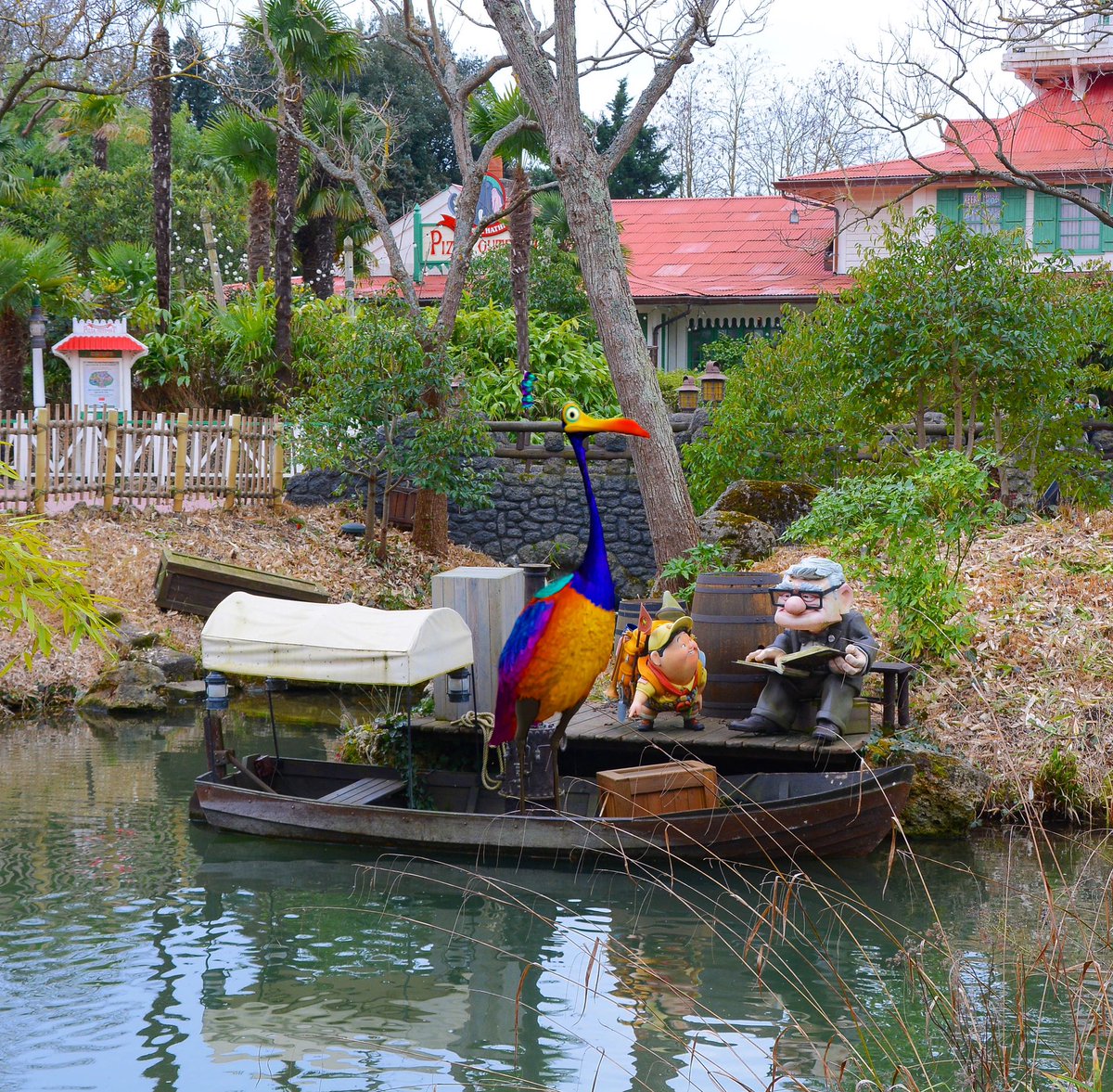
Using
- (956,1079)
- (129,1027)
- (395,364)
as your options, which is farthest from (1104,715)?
(395,364)

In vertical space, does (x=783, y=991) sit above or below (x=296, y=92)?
below

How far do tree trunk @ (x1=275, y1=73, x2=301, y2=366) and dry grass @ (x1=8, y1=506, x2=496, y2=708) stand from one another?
3371 mm

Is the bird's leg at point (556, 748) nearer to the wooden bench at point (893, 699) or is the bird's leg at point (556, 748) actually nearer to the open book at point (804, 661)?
the open book at point (804, 661)

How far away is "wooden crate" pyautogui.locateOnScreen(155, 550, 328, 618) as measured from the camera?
14727mm

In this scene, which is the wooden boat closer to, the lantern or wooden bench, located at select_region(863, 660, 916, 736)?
the lantern

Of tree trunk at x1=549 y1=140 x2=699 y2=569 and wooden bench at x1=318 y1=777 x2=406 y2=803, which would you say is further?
tree trunk at x1=549 y1=140 x2=699 y2=569

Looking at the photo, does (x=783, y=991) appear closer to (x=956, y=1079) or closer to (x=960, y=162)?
(x=956, y=1079)

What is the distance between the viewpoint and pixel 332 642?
8.02 meters

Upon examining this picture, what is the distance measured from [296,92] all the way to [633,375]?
9500 millimetres

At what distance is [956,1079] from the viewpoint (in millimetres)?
4863

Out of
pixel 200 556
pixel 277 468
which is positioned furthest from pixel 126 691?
pixel 277 468

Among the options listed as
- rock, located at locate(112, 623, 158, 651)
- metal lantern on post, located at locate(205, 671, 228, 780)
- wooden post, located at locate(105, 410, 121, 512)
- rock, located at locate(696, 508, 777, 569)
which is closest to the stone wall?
wooden post, located at locate(105, 410, 121, 512)

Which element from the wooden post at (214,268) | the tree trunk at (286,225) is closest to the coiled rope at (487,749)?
the tree trunk at (286,225)

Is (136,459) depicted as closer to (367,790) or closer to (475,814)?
(367,790)
